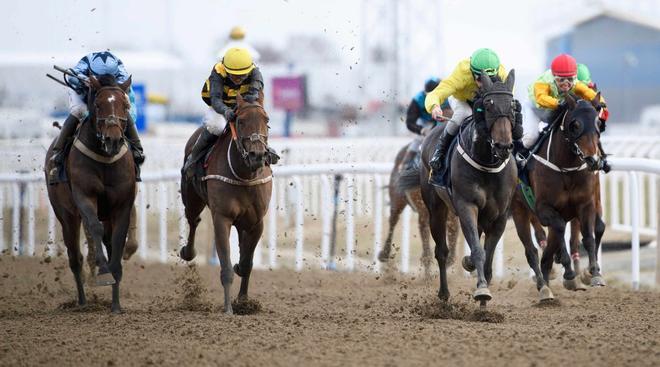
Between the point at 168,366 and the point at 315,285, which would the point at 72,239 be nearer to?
the point at 315,285

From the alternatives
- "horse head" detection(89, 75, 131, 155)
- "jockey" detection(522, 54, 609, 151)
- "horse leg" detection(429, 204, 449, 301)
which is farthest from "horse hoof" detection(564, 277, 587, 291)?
"horse head" detection(89, 75, 131, 155)

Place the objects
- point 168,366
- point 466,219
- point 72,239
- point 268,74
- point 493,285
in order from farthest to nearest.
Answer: point 268,74 < point 493,285 < point 72,239 < point 466,219 < point 168,366

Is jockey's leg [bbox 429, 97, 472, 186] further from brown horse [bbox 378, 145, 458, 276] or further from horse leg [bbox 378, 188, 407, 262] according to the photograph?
horse leg [bbox 378, 188, 407, 262]

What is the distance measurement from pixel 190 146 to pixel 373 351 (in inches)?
158

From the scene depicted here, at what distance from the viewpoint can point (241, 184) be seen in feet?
29.4

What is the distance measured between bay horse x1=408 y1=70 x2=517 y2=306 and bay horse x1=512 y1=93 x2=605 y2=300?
79cm

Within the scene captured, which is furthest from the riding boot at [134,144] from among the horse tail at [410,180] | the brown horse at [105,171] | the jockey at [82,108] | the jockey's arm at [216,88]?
the horse tail at [410,180]

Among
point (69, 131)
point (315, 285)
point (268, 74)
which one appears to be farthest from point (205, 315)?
point (268, 74)

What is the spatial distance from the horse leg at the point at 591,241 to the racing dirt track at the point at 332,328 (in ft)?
0.97

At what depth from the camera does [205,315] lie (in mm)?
8711

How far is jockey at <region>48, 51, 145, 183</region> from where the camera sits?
30.9 ft

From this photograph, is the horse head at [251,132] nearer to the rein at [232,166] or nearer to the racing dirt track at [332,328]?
the rein at [232,166]

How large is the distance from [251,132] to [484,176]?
1836 mm

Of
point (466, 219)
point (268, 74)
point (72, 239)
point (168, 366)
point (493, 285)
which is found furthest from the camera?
point (268, 74)
